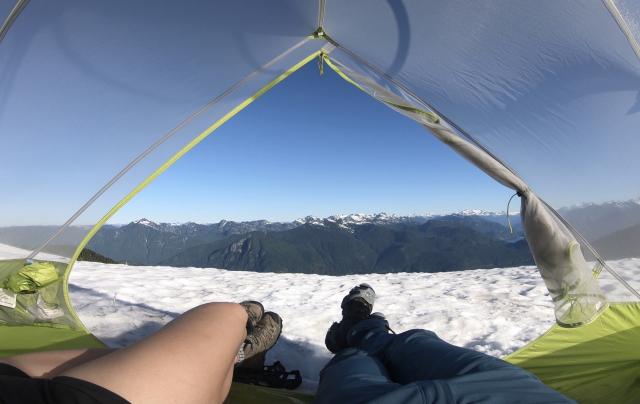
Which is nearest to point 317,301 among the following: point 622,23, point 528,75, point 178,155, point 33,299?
point 178,155

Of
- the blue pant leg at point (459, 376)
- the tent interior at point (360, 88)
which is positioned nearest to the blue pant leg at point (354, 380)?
the blue pant leg at point (459, 376)

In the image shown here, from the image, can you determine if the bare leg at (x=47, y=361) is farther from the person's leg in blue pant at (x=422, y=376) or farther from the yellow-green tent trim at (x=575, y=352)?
the person's leg in blue pant at (x=422, y=376)

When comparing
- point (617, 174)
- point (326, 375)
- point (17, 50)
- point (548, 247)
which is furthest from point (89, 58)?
point (617, 174)

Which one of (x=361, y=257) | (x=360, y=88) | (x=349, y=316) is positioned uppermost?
(x=361, y=257)

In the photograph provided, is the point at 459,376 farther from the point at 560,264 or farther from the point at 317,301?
the point at 317,301

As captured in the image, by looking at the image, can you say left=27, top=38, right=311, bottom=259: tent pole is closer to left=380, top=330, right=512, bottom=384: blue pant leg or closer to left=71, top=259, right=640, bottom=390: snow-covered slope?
left=71, top=259, right=640, bottom=390: snow-covered slope

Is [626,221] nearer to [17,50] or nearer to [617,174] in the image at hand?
[617,174]
